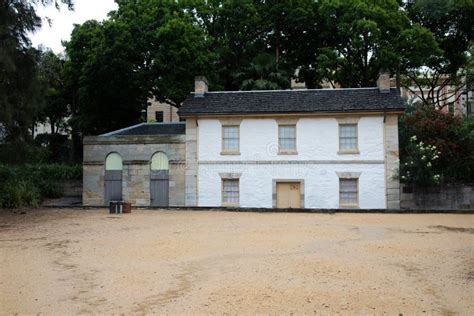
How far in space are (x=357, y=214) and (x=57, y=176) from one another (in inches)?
715

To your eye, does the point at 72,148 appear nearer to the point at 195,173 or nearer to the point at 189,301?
the point at 195,173

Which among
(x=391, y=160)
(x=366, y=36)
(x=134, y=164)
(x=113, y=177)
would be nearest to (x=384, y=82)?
(x=391, y=160)

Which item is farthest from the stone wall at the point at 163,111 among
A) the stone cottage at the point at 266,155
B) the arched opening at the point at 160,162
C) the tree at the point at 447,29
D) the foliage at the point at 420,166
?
the foliage at the point at 420,166

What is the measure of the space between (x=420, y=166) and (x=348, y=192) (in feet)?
12.1

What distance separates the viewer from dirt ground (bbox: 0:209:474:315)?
274 inches

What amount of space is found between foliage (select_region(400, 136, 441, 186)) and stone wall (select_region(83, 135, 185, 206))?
1142 centimetres

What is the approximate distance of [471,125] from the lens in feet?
85.5

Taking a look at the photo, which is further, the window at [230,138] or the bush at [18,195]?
the window at [230,138]

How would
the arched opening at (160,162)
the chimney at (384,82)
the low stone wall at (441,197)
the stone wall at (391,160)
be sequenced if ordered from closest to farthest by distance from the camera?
1. the low stone wall at (441,197)
2. the stone wall at (391,160)
3. the chimney at (384,82)
4. the arched opening at (160,162)

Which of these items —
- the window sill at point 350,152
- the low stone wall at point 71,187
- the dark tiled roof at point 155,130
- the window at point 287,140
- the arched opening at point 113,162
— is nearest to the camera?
the window sill at point 350,152

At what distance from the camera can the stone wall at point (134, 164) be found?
83.9 ft

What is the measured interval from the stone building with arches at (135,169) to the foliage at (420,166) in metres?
11.4

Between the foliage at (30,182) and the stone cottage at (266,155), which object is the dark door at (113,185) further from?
the foliage at (30,182)

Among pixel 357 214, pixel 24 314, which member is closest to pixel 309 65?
pixel 357 214
